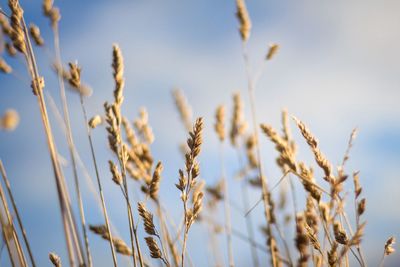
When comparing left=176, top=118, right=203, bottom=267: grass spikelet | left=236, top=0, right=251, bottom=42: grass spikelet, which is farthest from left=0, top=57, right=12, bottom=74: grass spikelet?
left=236, top=0, right=251, bottom=42: grass spikelet

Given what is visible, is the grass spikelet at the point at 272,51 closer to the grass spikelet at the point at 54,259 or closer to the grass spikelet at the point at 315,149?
the grass spikelet at the point at 315,149

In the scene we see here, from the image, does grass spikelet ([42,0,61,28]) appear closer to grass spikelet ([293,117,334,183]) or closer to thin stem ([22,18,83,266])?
thin stem ([22,18,83,266])

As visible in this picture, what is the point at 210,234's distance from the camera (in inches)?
98.6

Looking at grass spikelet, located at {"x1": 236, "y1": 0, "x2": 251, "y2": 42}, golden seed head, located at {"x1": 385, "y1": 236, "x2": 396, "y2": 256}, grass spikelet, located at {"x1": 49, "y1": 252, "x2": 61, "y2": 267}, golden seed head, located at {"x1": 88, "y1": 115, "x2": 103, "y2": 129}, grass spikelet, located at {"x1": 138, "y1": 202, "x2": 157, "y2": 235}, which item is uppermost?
grass spikelet, located at {"x1": 236, "y1": 0, "x2": 251, "y2": 42}

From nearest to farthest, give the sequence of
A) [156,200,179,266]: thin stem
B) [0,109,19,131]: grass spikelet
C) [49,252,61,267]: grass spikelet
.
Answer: [0,109,19,131]: grass spikelet < [49,252,61,267]: grass spikelet < [156,200,179,266]: thin stem

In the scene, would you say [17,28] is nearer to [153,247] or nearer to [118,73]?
[118,73]

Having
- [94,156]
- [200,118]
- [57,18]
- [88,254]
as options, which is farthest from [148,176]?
[57,18]

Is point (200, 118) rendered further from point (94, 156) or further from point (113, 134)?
point (94, 156)

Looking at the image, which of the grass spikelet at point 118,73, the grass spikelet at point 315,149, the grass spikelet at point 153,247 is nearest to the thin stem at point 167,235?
the grass spikelet at point 153,247

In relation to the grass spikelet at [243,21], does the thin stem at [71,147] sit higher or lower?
lower

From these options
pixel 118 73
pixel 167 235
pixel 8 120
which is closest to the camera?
pixel 8 120

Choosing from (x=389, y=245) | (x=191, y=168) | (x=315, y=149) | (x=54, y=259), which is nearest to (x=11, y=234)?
(x=54, y=259)

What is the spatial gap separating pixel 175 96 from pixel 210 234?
109cm

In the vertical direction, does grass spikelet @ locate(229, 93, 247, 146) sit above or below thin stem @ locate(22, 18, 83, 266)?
above
